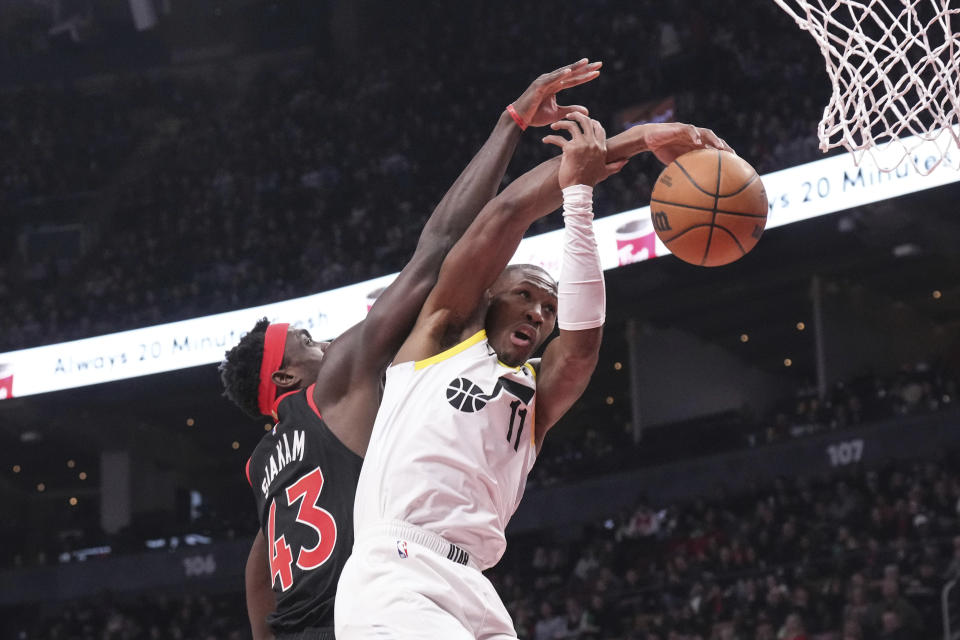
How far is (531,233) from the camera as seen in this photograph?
1520cm

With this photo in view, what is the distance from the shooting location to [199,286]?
1902 centimetres

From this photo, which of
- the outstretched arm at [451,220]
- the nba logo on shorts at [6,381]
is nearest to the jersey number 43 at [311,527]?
the outstretched arm at [451,220]

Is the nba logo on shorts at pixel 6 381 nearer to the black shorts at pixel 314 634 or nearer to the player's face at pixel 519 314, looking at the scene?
the black shorts at pixel 314 634

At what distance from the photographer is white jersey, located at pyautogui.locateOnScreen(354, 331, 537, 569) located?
124 inches

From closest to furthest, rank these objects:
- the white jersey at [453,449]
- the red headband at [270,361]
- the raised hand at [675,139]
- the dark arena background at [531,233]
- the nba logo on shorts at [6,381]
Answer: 1. the white jersey at [453,449]
2. the raised hand at [675,139]
3. the red headband at [270,361]
4. the dark arena background at [531,233]
5. the nba logo on shorts at [6,381]

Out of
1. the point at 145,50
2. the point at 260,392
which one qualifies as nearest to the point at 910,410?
the point at 260,392

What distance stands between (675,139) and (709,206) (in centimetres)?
22

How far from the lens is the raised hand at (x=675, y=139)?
3.31 metres

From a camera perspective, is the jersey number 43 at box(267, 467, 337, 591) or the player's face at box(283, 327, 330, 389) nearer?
the jersey number 43 at box(267, 467, 337, 591)

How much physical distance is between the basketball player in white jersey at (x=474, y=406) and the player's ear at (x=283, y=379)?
0.77m

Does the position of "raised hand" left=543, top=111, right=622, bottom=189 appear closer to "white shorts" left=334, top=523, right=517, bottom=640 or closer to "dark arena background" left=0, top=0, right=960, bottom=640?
"white shorts" left=334, top=523, right=517, bottom=640

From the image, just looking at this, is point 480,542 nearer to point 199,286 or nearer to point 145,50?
point 199,286

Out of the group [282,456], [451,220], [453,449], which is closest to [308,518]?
[282,456]

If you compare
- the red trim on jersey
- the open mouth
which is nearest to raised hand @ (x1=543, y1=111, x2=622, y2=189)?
the open mouth
